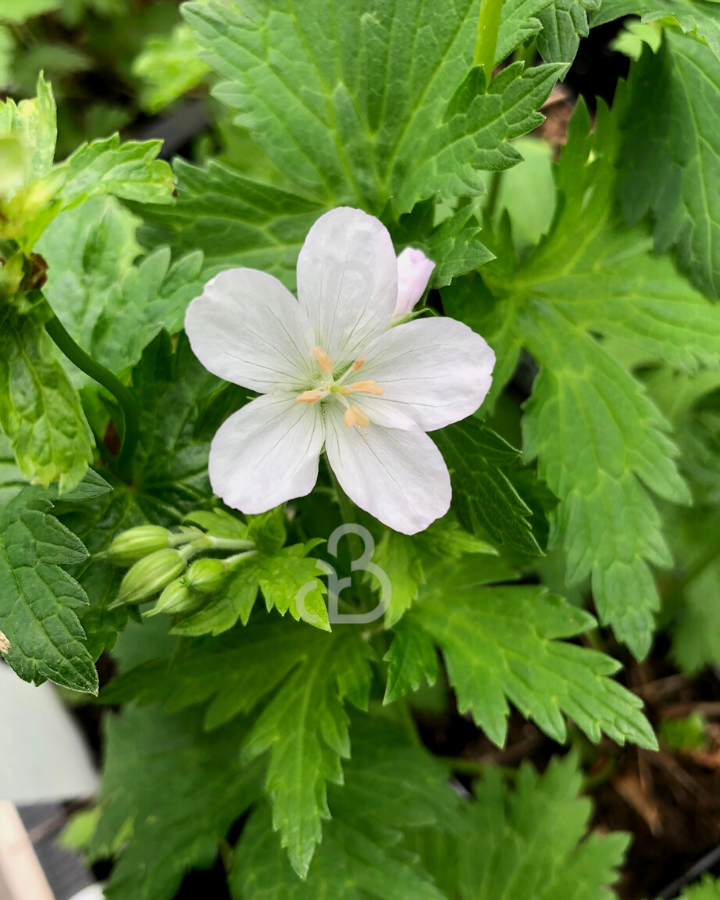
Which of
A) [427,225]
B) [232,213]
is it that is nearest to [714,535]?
[427,225]

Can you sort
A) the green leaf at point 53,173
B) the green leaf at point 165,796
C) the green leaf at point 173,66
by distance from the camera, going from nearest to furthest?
the green leaf at point 53,173 < the green leaf at point 165,796 < the green leaf at point 173,66

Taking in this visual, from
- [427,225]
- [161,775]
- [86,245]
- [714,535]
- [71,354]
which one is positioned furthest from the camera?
[714,535]

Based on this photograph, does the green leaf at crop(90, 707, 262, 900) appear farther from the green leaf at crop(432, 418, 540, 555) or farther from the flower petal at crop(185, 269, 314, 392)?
the flower petal at crop(185, 269, 314, 392)

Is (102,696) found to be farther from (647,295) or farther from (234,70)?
(647,295)

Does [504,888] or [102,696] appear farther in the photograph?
[504,888]

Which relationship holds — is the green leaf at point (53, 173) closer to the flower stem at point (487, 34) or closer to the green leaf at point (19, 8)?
the flower stem at point (487, 34)

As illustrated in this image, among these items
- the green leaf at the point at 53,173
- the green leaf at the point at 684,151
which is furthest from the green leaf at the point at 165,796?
the green leaf at the point at 684,151

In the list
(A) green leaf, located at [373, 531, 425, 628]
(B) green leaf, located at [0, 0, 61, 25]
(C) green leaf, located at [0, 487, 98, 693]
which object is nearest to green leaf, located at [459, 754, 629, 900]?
(A) green leaf, located at [373, 531, 425, 628]
